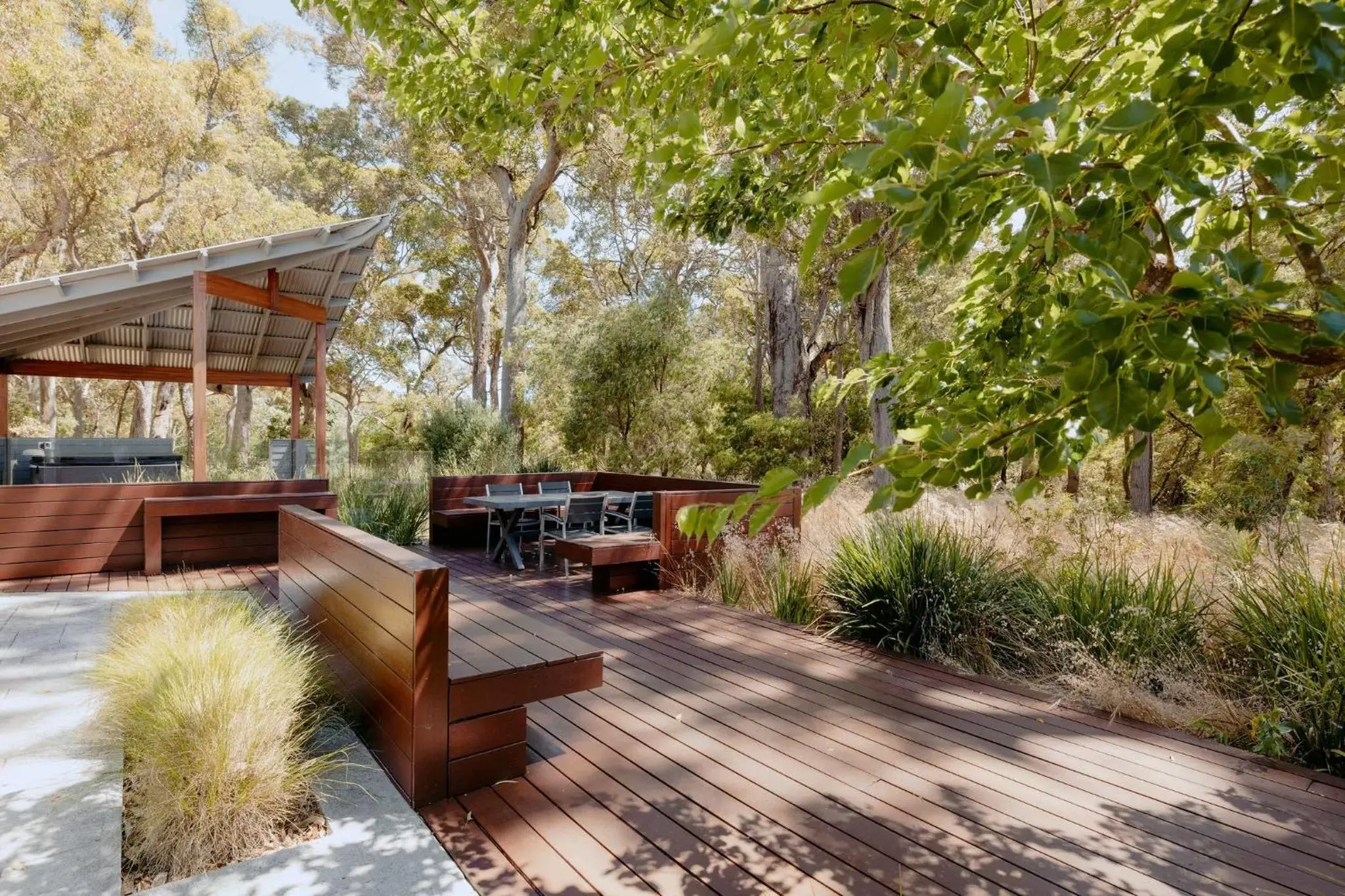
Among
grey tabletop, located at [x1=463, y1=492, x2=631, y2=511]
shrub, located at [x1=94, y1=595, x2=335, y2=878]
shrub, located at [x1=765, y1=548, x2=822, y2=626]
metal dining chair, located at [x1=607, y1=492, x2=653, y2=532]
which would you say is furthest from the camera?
metal dining chair, located at [x1=607, y1=492, x2=653, y2=532]

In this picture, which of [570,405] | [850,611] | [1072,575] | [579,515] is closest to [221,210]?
[570,405]

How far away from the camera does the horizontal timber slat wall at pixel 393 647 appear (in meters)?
2.43

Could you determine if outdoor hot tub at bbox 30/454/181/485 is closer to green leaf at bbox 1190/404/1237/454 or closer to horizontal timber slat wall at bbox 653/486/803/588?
horizontal timber slat wall at bbox 653/486/803/588

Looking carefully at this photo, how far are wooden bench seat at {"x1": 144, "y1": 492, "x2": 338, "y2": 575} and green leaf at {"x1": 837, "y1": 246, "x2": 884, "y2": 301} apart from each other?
6488mm

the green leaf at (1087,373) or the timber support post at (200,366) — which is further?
the timber support post at (200,366)

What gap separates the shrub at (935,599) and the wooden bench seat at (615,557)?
67.3 inches

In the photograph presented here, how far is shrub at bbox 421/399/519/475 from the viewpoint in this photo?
1202cm

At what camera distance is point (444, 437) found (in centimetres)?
1312

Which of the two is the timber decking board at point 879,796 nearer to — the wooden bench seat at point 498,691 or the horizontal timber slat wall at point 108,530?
the wooden bench seat at point 498,691

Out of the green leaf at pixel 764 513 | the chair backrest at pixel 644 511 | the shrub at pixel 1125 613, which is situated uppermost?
the green leaf at pixel 764 513

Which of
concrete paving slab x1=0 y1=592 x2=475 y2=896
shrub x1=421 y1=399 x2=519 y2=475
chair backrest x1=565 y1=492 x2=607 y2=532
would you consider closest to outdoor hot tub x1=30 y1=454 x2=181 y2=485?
shrub x1=421 y1=399 x2=519 y2=475

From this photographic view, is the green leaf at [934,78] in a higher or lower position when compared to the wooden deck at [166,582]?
higher

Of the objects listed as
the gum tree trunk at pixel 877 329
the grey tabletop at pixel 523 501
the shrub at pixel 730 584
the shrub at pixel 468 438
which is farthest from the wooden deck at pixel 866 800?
the shrub at pixel 468 438

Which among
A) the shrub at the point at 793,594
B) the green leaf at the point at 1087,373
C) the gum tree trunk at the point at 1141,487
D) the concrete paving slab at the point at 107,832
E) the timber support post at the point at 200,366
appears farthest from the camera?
the gum tree trunk at the point at 1141,487
